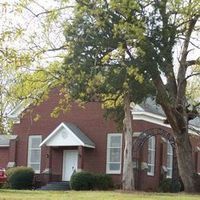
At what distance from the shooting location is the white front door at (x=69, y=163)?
4362 cm

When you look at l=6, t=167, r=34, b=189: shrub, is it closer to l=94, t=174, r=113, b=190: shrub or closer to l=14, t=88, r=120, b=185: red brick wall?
l=14, t=88, r=120, b=185: red brick wall

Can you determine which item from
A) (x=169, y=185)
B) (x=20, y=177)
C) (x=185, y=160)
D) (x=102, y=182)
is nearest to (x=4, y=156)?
(x=20, y=177)

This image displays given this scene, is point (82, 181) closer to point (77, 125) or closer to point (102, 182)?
point (102, 182)

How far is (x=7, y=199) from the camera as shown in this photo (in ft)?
70.9

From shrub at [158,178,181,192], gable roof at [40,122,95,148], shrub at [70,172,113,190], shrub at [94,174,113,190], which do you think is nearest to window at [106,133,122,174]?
gable roof at [40,122,95,148]

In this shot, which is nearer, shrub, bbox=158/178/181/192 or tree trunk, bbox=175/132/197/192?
tree trunk, bbox=175/132/197/192

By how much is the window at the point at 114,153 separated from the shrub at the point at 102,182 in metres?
2.75

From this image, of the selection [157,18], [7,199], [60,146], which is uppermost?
[157,18]

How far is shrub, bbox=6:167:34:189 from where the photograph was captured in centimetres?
4102

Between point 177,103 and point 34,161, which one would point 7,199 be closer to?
point 177,103

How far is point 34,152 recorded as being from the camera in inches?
1799

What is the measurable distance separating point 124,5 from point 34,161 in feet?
70.2

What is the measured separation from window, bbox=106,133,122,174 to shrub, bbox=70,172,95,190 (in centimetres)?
369

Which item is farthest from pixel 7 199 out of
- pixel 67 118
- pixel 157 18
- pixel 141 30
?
pixel 67 118
